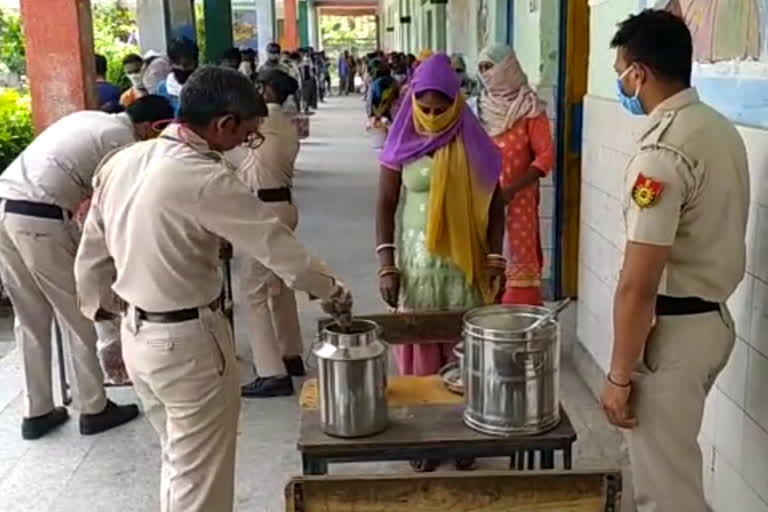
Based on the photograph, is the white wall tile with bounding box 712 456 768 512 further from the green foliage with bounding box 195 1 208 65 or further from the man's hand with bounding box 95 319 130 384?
the green foliage with bounding box 195 1 208 65

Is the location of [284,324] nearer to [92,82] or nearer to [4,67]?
[92,82]

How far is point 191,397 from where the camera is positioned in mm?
2277

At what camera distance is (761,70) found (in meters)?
2.31

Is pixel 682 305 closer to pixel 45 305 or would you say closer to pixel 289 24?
pixel 45 305

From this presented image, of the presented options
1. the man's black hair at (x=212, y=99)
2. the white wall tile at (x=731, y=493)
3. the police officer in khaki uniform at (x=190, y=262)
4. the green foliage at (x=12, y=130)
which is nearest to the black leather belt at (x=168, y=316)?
the police officer in khaki uniform at (x=190, y=262)

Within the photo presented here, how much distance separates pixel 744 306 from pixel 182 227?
1.46 meters

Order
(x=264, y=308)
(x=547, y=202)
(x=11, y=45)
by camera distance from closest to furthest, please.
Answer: (x=264, y=308) → (x=547, y=202) → (x=11, y=45)

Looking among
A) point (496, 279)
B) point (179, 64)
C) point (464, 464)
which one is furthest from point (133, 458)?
point (179, 64)

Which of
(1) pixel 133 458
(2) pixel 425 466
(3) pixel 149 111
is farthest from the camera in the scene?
(1) pixel 133 458

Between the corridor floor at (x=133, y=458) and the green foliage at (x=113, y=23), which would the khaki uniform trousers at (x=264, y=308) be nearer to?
the corridor floor at (x=133, y=458)

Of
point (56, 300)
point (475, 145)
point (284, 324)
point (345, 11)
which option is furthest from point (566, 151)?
point (345, 11)

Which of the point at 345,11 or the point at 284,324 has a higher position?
the point at 345,11

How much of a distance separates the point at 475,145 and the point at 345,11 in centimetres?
4228

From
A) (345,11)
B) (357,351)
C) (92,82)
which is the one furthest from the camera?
(345,11)
